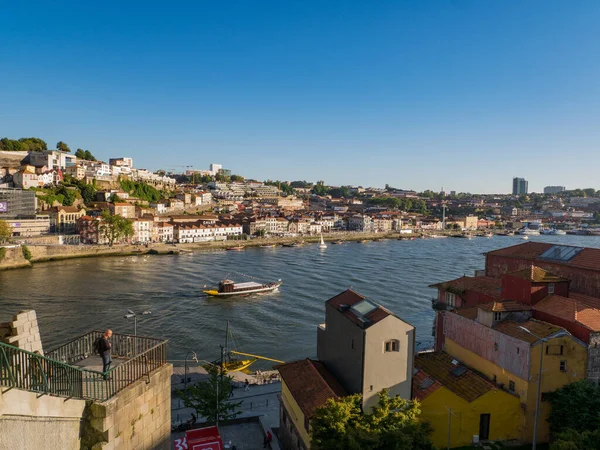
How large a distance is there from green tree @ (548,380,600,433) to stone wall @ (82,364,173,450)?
6.88 metres

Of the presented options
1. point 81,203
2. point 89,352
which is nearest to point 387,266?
point 89,352

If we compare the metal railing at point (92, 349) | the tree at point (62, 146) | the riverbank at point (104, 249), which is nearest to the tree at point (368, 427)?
Result: the metal railing at point (92, 349)

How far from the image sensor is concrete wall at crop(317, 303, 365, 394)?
7582mm

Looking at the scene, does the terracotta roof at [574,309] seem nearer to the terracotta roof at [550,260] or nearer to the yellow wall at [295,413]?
the terracotta roof at [550,260]

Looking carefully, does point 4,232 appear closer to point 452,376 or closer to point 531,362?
point 452,376

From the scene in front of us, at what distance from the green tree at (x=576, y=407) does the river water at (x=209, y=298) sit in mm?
8070

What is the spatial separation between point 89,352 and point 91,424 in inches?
51.9

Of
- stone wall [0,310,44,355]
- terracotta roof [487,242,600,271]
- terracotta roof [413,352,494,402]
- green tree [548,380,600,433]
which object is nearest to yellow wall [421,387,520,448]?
terracotta roof [413,352,494,402]

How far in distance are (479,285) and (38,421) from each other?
11474 mm

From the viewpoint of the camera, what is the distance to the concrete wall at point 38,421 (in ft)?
8.99

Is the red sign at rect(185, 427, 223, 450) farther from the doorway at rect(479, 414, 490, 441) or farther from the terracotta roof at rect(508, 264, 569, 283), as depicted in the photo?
the terracotta roof at rect(508, 264, 569, 283)

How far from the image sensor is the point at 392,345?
300 inches

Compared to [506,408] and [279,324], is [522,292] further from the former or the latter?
[279,324]

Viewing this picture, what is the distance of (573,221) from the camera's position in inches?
4087
